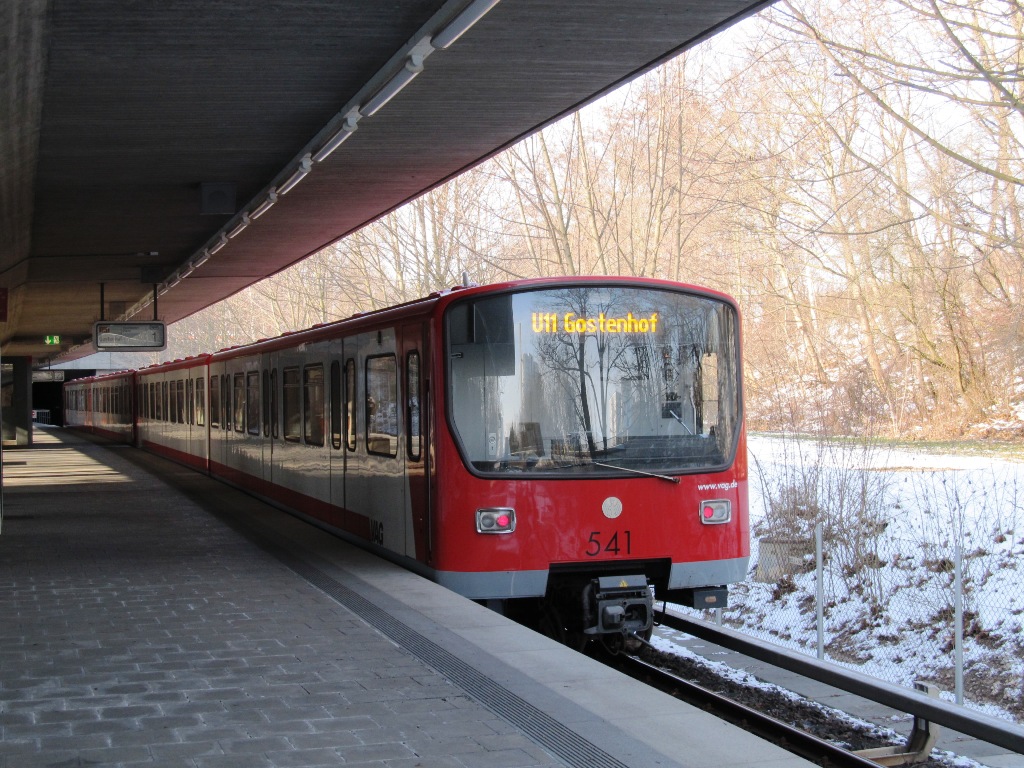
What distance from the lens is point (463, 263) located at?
28203mm

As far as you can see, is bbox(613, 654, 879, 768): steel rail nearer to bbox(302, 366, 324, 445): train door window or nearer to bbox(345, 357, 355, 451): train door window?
bbox(345, 357, 355, 451): train door window

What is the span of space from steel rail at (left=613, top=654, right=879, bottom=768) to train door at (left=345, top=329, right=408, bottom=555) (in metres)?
2.25

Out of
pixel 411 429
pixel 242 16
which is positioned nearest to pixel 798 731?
pixel 411 429

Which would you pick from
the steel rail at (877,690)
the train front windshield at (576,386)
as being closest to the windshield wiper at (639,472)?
the train front windshield at (576,386)

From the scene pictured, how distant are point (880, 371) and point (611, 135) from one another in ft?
22.4

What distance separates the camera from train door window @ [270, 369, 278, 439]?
15.6 m

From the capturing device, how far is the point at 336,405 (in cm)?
1228

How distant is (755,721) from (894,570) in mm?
4994

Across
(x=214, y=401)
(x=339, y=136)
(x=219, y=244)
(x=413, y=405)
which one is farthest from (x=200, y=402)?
(x=413, y=405)

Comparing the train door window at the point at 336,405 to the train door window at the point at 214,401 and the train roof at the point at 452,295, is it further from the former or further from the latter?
the train door window at the point at 214,401

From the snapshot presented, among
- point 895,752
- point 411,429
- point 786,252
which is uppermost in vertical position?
point 786,252

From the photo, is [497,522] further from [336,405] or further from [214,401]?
[214,401]

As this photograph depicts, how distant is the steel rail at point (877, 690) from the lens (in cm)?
708

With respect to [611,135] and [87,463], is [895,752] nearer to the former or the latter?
[611,135]
